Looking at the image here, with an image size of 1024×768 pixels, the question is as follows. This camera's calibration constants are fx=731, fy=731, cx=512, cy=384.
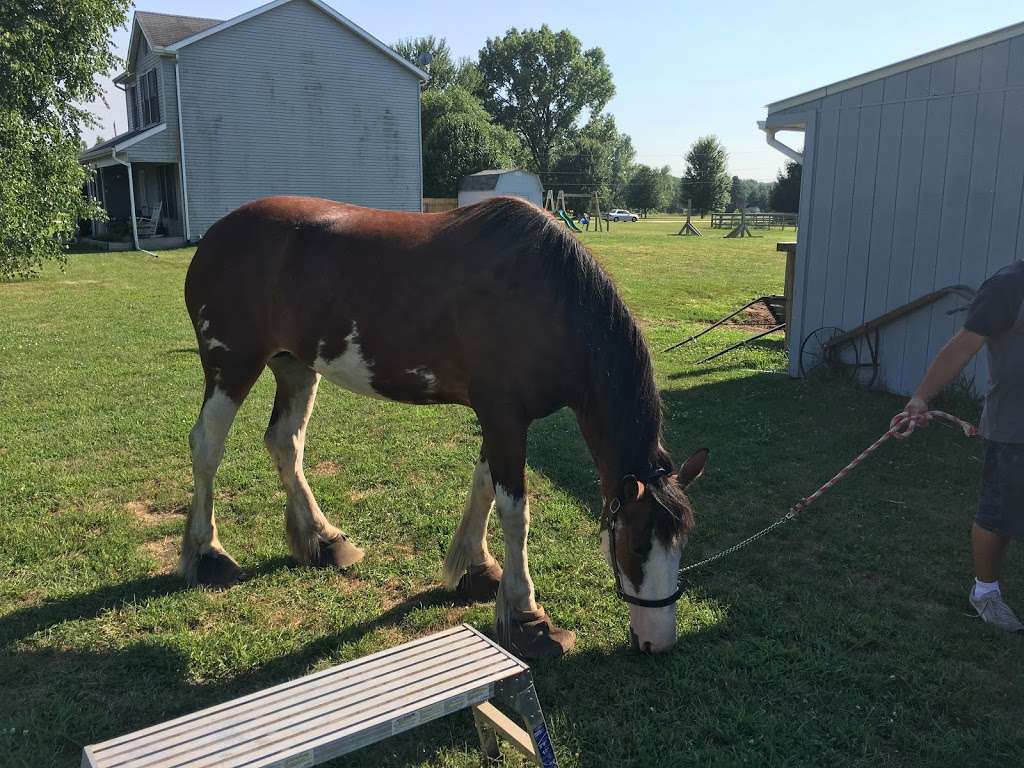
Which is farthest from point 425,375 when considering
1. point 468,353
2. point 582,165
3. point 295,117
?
point 582,165

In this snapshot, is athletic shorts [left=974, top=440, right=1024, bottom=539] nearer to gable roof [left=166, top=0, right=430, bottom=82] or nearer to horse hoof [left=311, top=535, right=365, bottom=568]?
horse hoof [left=311, top=535, right=365, bottom=568]

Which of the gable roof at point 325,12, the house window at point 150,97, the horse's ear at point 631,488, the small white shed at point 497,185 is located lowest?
the horse's ear at point 631,488

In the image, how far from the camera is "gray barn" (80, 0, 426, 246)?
891 inches

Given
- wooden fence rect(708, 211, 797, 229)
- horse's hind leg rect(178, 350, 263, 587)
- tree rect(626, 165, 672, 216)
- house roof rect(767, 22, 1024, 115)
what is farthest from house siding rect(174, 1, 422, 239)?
tree rect(626, 165, 672, 216)

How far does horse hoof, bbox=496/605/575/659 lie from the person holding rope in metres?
1.79

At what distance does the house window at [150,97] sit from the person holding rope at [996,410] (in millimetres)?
25153

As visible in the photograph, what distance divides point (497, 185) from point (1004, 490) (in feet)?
119

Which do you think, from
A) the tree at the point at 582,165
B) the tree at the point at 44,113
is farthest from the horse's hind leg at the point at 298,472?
the tree at the point at 582,165

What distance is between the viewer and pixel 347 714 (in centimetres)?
213

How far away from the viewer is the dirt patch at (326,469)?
5.36 m

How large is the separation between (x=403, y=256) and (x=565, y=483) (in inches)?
93.7

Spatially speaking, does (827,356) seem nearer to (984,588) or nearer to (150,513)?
(984,588)

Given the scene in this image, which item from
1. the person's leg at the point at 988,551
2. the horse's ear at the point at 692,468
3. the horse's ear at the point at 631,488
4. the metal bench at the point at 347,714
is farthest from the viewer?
the person's leg at the point at 988,551

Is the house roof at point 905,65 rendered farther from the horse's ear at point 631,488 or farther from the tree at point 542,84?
the tree at point 542,84
